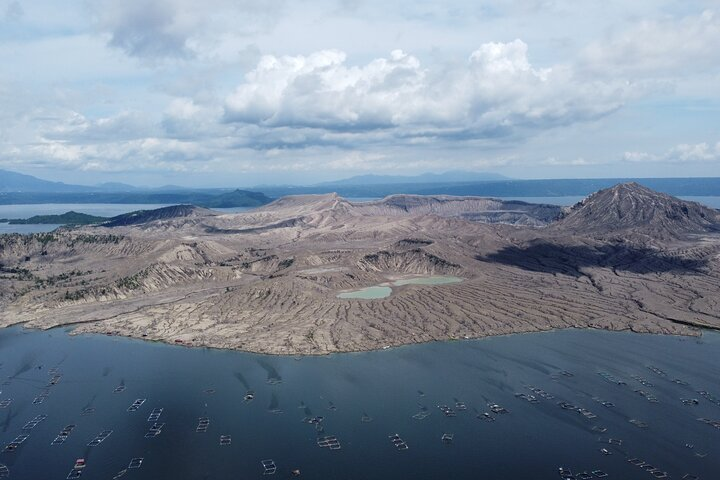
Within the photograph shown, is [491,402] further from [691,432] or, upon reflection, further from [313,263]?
[313,263]

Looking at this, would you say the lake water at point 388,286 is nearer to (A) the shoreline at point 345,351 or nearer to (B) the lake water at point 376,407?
(A) the shoreline at point 345,351

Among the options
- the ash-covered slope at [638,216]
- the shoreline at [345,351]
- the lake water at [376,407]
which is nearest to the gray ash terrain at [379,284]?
the ash-covered slope at [638,216]

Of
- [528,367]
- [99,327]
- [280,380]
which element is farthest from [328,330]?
[99,327]

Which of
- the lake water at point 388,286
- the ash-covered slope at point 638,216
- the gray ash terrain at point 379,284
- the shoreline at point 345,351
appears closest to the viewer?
the shoreline at point 345,351

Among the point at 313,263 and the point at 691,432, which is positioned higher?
the point at 313,263

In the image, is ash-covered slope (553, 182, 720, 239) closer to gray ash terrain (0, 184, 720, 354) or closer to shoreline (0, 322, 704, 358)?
gray ash terrain (0, 184, 720, 354)

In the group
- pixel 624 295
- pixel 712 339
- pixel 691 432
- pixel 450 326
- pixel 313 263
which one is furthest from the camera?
pixel 313 263

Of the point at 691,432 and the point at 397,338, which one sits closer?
the point at 691,432

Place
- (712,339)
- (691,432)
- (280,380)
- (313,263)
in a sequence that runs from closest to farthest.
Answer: (691,432) < (280,380) < (712,339) < (313,263)
